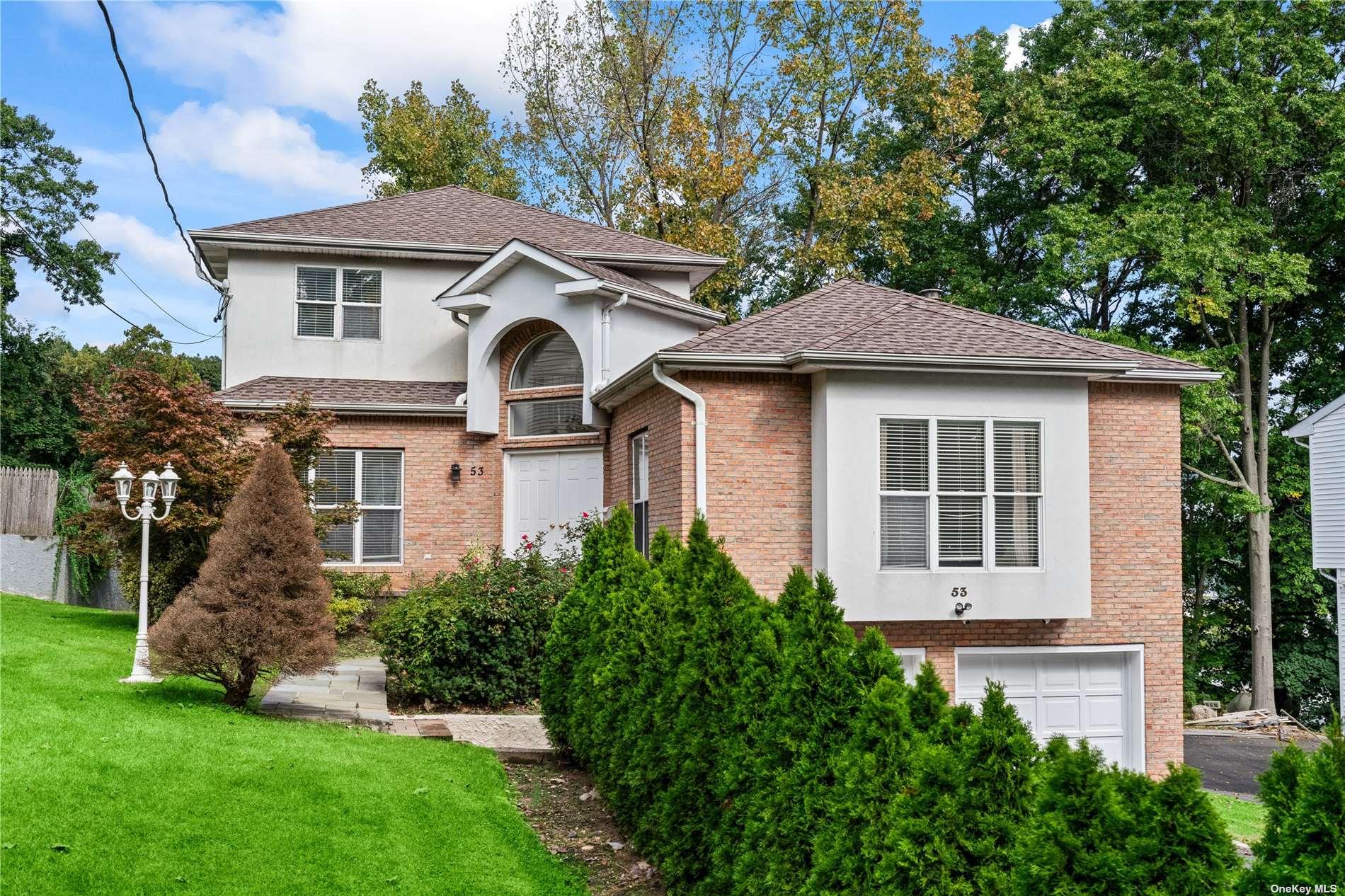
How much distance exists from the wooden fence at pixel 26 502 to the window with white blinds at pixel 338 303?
701cm

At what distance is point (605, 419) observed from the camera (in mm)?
16516

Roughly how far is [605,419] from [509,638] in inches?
202

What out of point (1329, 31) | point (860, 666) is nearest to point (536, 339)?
point (860, 666)

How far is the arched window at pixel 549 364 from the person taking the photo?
Result: 1747cm

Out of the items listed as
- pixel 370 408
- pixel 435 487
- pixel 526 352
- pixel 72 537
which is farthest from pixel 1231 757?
pixel 72 537

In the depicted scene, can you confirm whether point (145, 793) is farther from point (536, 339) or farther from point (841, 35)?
point (841, 35)

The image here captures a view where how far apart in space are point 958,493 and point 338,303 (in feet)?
40.0

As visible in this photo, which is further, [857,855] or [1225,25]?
[1225,25]

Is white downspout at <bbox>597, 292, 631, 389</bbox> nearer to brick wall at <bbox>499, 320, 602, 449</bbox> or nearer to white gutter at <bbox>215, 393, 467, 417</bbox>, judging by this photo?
brick wall at <bbox>499, 320, 602, 449</bbox>

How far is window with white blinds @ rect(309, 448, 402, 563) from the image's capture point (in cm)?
1800

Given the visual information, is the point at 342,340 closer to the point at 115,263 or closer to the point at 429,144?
the point at 429,144

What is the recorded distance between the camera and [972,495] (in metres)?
12.7

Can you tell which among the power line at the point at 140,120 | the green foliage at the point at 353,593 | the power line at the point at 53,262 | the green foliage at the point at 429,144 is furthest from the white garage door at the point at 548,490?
the power line at the point at 53,262

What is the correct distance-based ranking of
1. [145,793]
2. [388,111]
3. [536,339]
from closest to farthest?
[145,793]
[536,339]
[388,111]
